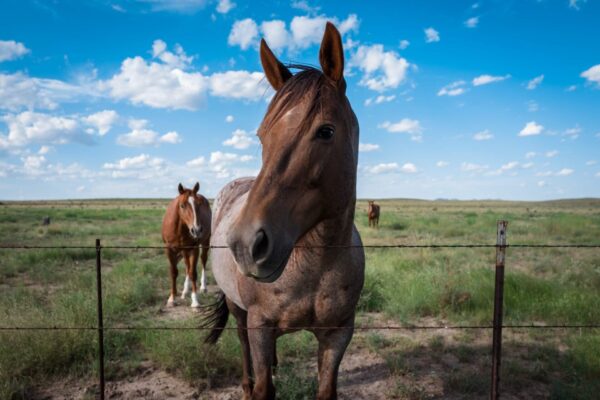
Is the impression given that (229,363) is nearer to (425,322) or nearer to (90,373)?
(90,373)

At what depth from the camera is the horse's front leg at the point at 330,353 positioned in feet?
7.34

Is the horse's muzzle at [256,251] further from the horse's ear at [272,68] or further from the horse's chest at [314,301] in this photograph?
the horse's ear at [272,68]

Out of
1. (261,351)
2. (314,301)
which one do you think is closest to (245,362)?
(261,351)

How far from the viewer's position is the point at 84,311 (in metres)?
4.68

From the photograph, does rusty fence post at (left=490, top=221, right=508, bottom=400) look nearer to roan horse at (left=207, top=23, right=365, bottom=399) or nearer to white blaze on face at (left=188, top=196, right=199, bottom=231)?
roan horse at (left=207, top=23, right=365, bottom=399)

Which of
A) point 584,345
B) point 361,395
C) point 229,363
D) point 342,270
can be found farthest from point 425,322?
point 342,270

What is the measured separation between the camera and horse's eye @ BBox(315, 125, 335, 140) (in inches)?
65.8

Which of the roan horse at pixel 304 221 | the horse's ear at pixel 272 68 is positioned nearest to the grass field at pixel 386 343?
the roan horse at pixel 304 221

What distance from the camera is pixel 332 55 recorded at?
1803 mm

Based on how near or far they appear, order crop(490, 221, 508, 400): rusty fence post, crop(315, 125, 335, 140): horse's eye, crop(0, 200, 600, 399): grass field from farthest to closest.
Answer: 1. crop(0, 200, 600, 399): grass field
2. crop(490, 221, 508, 400): rusty fence post
3. crop(315, 125, 335, 140): horse's eye

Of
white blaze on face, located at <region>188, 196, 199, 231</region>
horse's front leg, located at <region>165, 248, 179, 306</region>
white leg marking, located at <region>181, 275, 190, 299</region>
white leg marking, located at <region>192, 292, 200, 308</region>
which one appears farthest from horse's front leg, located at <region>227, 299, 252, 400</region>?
white leg marking, located at <region>181, 275, 190, 299</region>

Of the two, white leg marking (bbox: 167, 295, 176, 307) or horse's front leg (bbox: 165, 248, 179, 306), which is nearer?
white leg marking (bbox: 167, 295, 176, 307)

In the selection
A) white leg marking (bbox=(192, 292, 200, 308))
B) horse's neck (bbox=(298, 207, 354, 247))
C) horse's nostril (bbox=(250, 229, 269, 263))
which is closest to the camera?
horse's nostril (bbox=(250, 229, 269, 263))

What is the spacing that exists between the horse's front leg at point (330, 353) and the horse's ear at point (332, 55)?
1.47 m
